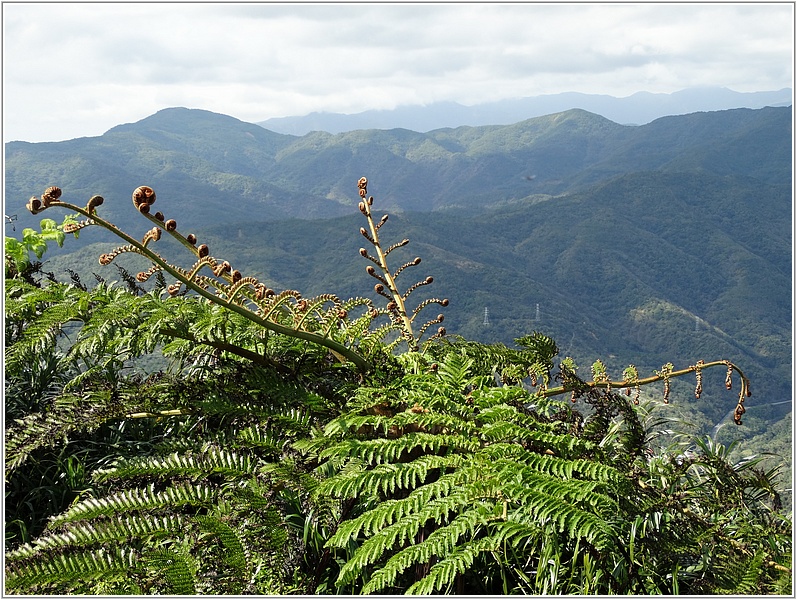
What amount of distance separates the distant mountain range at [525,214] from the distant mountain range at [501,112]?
61.6m

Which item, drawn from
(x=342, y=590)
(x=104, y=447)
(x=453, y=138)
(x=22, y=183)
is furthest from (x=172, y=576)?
(x=453, y=138)

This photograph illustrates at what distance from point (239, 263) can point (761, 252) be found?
39.7 m

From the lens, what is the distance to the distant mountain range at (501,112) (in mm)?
157375

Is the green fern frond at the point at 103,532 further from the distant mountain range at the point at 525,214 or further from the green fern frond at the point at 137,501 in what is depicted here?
the distant mountain range at the point at 525,214

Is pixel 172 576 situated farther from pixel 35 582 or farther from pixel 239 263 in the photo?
pixel 239 263

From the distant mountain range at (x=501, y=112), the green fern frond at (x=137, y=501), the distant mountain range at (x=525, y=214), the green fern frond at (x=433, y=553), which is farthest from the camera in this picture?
the distant mountain range at (x=501, y=112)

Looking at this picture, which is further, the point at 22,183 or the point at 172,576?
the point at 22,183

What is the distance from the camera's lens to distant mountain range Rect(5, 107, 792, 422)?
35188mm

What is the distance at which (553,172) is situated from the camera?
8231 centimetres

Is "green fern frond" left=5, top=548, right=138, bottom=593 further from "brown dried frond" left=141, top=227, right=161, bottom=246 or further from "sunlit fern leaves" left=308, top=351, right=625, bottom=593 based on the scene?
"brown dried frond" left=141, top=227, right=161, bottom=246

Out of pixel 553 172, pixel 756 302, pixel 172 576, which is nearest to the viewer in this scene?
pixel 172 576

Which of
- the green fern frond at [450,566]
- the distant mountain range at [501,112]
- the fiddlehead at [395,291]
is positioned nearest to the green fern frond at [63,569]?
the green fern frond at [450,566]

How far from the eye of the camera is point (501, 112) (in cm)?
17612

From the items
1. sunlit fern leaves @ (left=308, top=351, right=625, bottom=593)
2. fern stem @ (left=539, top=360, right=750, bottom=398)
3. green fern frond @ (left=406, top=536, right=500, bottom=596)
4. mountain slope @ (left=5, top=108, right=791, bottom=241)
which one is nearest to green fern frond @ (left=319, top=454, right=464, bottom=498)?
sunlit fern leaves @ (left=308, top=351, right=625, bottom=593)
